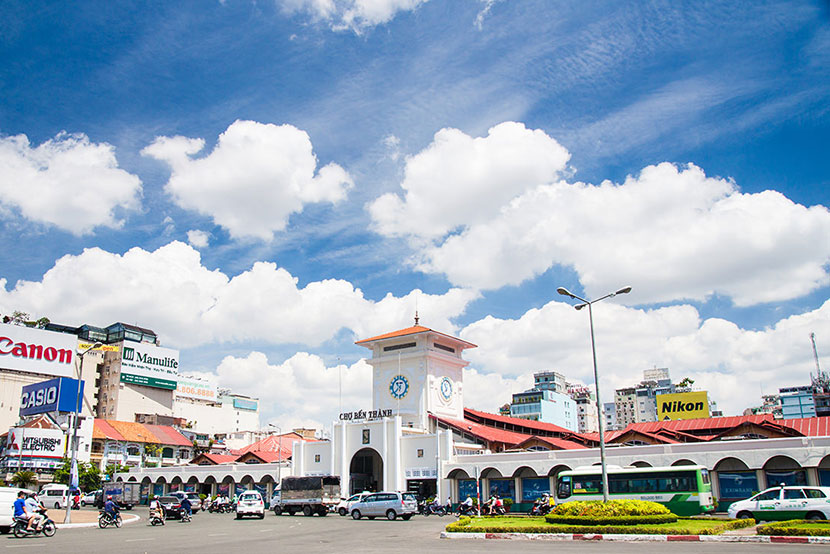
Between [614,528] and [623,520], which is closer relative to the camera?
[614,528]

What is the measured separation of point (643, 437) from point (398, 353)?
2455 cm

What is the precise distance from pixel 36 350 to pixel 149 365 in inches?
852

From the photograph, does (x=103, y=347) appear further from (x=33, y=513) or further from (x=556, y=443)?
(x=33, y=513)

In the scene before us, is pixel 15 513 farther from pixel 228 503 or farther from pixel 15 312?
pixel 15 312

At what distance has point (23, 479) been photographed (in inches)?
2704

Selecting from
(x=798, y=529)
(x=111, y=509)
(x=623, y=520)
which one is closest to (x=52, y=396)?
(x=111, y=509)

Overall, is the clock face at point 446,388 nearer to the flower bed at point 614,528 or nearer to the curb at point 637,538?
the flower bed at point 614,528

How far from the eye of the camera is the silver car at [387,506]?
136 ft

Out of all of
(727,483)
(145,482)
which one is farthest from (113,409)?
(727,483)

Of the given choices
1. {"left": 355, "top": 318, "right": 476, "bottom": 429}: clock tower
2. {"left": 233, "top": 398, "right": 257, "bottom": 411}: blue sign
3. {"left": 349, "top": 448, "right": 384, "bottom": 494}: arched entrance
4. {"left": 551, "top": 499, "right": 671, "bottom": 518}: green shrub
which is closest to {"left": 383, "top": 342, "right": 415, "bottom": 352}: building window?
{"left": 355, "top": 318, "right": 476, "bottom": 429}: clock tower

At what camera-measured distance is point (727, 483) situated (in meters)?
42.2

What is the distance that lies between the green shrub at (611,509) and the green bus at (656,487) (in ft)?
27.3

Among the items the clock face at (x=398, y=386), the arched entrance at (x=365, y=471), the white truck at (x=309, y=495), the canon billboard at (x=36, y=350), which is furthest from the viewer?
the canon billboard at (x=36, y=350)

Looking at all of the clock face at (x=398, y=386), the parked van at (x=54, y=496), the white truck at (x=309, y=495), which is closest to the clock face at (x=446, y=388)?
the clock face at (x=398, y=386)
